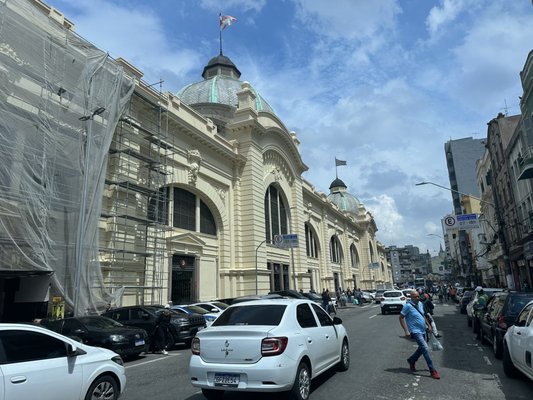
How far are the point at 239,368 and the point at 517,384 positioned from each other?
5.12 metres

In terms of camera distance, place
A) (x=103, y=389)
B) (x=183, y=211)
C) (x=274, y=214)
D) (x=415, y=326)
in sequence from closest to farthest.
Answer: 1. (x=103, y=389)
2. (x=415, y=326)
3. (x=183, y=211)
4. (x=274, y=214)

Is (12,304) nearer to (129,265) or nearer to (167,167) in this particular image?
(129,265)

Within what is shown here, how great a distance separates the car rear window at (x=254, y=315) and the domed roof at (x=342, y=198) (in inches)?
2890

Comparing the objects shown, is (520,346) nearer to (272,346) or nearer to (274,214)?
(272,346)

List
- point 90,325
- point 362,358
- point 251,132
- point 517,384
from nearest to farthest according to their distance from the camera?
point 517,384 < point 362,358 < point 90,325 < point 251,132

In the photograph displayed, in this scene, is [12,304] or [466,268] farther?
[466,268]

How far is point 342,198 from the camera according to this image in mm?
82188

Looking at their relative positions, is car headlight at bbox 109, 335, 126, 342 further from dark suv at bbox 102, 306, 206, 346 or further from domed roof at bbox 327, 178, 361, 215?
domed roof at bbox 327, 178, 361, 215

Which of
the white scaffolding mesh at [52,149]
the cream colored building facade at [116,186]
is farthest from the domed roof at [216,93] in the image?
the white scaffolding mesh at [52,149]

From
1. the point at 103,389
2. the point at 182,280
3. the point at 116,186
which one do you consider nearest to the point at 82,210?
the point at 116,186

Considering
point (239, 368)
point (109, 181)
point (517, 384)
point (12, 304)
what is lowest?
point (517, 384)

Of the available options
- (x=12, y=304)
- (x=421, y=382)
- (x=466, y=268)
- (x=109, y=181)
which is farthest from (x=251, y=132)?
(x=466, y=268)

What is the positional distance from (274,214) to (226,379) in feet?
101

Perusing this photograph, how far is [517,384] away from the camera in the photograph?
7359 millimetres
